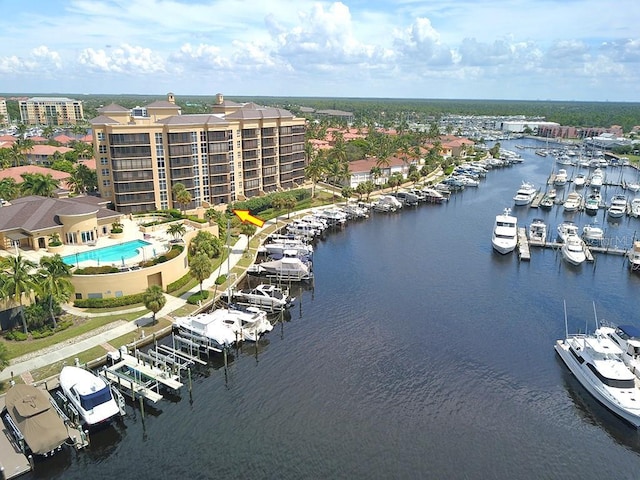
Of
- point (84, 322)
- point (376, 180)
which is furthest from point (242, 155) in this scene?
point (84, 322)

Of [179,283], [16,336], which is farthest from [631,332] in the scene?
[16,336]

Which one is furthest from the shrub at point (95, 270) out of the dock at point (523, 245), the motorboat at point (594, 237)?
the motorboat at point (594, 237)

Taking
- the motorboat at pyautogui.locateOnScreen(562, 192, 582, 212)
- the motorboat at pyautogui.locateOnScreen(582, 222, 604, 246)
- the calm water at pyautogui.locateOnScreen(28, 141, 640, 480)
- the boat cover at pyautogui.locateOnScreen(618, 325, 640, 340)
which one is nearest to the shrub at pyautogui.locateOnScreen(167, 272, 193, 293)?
the calm water at pyautogui.locateOnScreen(28, 141, 640, 480)

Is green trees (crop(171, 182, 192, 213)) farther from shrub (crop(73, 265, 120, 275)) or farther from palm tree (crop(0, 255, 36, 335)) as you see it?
palm tree (crop(0, 255, 36, 335))

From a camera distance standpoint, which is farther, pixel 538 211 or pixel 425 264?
pixel 538 211

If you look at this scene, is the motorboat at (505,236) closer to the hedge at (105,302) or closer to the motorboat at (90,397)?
the hedge at (105,302)

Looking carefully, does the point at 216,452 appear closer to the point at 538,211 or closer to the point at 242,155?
the point at 242,155
